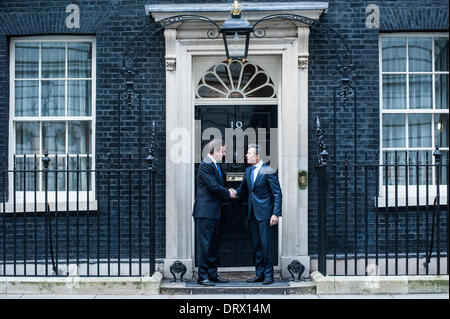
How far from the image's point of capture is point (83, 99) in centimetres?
865

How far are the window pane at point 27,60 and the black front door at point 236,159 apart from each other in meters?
2.45

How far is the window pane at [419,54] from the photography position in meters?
8.67

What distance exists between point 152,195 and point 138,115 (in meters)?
1.45

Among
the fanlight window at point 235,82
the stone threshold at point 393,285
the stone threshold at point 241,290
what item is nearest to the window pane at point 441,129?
the stone threshold at point 393,285

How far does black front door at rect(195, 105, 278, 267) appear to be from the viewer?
852 centimetres

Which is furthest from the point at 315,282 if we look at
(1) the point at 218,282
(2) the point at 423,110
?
(2) the point at 423,110

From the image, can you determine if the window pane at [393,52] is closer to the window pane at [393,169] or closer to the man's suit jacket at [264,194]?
the window pane at [393,169]

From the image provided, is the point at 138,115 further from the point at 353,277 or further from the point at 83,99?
the point at 353,277

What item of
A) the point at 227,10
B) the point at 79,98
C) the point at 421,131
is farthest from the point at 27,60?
the point at 421,131

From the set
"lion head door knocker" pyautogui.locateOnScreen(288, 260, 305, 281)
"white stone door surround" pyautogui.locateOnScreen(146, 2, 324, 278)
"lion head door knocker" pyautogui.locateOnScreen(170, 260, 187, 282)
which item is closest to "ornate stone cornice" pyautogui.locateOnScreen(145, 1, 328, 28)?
"white stone door surround" pyautogui.locateOnScreen(146, 2, 324, 278)

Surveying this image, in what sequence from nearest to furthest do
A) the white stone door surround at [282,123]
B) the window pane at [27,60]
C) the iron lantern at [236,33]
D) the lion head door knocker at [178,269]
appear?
the iron lantern at [236,33], the lion head door knocker at [178,269], the white stone door surround at [282,123], the window pane at [27,60]

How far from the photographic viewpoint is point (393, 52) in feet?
28.5

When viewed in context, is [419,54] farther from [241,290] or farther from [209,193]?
[241,290]

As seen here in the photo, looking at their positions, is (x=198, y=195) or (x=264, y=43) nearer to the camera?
(x=198, y=195)
